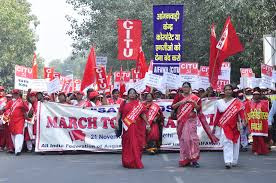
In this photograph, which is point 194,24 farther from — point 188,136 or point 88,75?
point 188,136

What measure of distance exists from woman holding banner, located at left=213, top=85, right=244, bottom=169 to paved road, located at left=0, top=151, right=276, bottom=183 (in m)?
0.35

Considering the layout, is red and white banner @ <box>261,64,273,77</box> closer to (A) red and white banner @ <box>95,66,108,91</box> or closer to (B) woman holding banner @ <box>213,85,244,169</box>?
(A) red and white banner @ <box>95,66,108,91</box>

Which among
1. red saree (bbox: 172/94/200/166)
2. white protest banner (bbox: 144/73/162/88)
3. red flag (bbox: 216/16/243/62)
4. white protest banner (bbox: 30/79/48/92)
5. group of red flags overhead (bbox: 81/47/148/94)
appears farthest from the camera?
white protest banner (bbox: 30/79/48/92)

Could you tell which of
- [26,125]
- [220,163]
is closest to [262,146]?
[220,163]

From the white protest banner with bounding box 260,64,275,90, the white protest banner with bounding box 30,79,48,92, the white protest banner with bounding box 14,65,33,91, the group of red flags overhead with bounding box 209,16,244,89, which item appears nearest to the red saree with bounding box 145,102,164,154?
the group of red flags overhead with bounding box 209,16,244,89

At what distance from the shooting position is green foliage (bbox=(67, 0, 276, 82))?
2745cm

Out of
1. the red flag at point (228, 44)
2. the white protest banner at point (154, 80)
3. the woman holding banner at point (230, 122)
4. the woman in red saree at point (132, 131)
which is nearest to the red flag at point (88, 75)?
the white protest banner at point (154, 80)

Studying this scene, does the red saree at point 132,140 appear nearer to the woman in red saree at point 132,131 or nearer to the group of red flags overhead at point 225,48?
the woman in red saree at point 132,131

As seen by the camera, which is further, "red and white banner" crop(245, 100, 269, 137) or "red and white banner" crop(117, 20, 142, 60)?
"red and white banner" crop(117, 20, 142, 60)

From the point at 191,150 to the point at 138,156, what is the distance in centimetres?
104

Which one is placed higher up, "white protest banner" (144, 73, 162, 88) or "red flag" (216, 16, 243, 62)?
"red flag" (216, 16, 243, 62)

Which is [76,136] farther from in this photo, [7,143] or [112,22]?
[112,22]

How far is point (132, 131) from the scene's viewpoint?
502 inches

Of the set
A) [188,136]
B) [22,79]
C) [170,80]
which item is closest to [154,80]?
[170,80]
